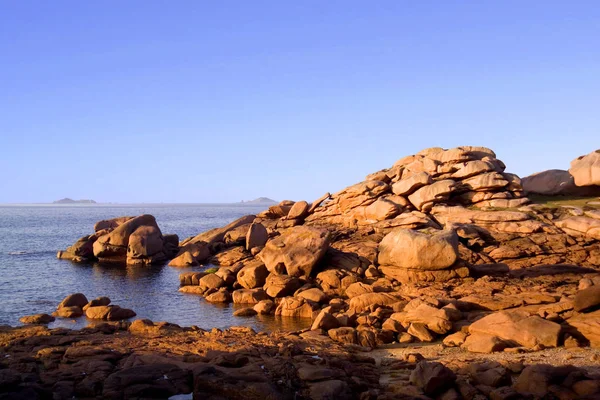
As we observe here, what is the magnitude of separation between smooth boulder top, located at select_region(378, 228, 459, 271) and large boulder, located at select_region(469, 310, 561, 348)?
8.39 meters

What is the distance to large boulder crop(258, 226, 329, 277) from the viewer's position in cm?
3148

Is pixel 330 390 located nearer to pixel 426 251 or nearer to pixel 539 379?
pixel 539 379

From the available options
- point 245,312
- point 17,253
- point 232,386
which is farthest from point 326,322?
point 17,253

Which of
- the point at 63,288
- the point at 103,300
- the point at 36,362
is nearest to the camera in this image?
the point at 36,362

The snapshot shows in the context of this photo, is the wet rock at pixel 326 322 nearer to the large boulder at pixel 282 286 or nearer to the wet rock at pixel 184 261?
the large boulder at pixel 282 286

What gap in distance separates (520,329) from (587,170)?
30361 millimetres

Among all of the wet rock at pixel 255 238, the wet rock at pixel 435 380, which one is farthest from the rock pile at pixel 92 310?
the wet rock at pixel 255 238

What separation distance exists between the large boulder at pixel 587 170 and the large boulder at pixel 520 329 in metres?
28.3

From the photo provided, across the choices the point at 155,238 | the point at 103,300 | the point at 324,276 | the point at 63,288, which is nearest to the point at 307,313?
the point at 324,276

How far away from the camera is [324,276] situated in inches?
1219

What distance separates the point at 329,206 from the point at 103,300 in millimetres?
25929

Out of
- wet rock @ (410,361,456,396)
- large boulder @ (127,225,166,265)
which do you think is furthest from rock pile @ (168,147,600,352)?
wet rock @ (410,361,456,396)

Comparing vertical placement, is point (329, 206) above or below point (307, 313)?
above

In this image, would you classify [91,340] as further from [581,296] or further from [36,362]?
[581,296]
